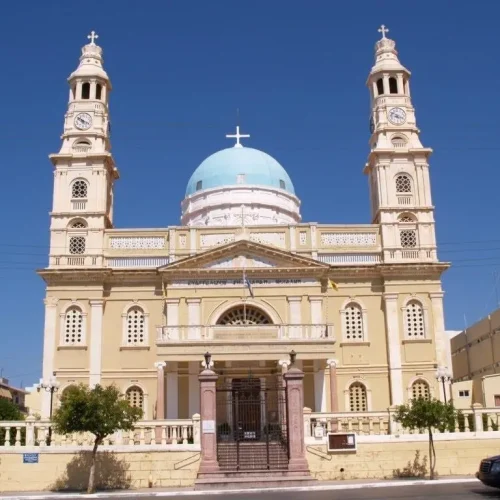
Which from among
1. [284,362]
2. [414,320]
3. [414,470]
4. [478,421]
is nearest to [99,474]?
[414,470]

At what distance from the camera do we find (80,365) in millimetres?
39062

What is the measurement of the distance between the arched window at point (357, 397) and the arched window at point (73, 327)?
14518 mm

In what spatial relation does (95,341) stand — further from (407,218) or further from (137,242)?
(407,218)

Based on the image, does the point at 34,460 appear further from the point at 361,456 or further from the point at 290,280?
the point at 290,280

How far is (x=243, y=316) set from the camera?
40.0 metres

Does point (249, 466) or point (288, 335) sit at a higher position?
point (288, 335)

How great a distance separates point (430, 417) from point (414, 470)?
2154mm

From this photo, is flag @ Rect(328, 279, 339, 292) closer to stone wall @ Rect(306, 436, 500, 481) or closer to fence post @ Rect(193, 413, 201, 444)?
stone wall @ Rect(306, 436, 500, 481)

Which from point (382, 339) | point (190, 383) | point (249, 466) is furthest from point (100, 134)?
point (249, 466)

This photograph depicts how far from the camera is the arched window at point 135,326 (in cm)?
3994

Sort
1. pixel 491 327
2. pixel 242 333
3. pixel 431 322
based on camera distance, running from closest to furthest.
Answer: pixel 242 333, pixel 431 322, pixel 491 327

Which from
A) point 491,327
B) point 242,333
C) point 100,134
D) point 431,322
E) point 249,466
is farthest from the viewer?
point 491,327

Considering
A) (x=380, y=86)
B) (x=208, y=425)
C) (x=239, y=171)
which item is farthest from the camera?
(x=239, y=171)

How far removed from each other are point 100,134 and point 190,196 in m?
9.27
